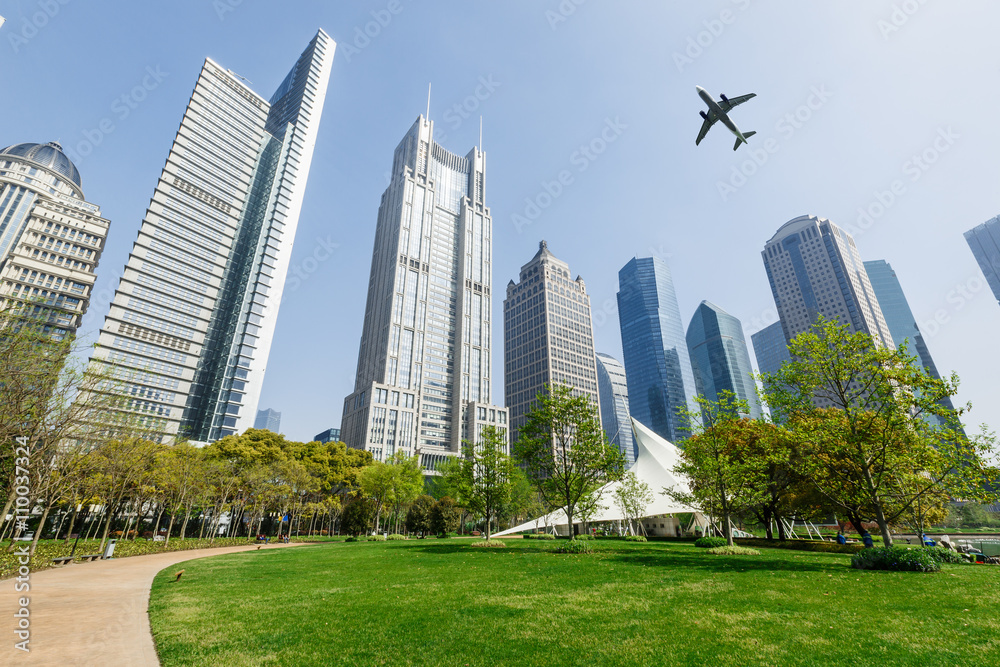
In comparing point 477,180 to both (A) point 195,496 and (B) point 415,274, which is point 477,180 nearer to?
(B) point 415,274

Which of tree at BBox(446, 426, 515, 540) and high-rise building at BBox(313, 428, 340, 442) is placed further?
high-rise building at BBox(313, 428, 340, 442)

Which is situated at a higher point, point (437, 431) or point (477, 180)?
point (477, 180)

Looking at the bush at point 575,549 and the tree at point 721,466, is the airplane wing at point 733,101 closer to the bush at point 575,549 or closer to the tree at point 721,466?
the tree at point 721,466

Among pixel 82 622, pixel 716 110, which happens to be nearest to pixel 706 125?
pixel 716 110

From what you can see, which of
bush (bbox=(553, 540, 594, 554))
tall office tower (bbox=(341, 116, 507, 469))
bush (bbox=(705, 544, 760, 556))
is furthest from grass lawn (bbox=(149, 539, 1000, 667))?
tall office tower (bbox=(341, 116, 507, 469))

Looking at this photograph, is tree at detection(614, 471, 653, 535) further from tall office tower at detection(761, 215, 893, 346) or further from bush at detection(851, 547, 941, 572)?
tall office tower at detection(761, 215, 893, 346)

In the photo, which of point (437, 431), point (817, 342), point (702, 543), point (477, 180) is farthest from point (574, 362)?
point (817, 342)

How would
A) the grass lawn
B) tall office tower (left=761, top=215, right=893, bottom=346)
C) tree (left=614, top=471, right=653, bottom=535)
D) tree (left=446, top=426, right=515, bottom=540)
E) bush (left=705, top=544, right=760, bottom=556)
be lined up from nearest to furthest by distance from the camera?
the grass lawn → bush (left=705, top=544, right=760, bottom=556) → tree (left=446, top=426, right=515, bottom=540) → tree (left=614, top=471, right=653, bottom=535) → tall office tower (left=761, top=215, right=893, bottom=346)
